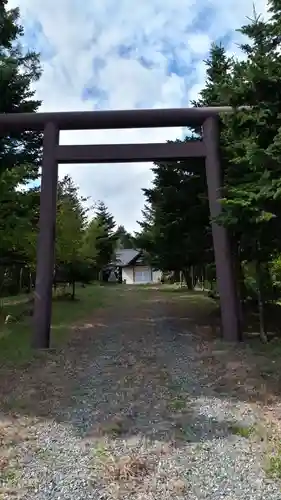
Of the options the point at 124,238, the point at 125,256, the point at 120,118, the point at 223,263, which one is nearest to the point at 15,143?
the point at 120,118

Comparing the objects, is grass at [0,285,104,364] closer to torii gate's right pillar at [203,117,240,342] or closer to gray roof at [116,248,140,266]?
torii gate's right pillar at [203,117,240,342]

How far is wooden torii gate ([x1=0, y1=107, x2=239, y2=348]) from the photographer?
7617 millimetres

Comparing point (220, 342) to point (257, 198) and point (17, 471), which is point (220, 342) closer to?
point (257, 198)

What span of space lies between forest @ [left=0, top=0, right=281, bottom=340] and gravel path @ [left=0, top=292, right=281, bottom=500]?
7.92 ft

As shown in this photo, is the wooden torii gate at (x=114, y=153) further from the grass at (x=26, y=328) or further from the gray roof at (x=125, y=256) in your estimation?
the gray roof at (x=125, y=256)

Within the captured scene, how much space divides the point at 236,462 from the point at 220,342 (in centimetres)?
408

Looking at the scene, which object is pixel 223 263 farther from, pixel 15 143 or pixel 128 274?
pixel 128 274

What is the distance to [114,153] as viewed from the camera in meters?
7.89

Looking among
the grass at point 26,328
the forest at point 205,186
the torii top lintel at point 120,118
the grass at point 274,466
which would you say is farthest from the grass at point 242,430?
the torii top lintel at point 120,118

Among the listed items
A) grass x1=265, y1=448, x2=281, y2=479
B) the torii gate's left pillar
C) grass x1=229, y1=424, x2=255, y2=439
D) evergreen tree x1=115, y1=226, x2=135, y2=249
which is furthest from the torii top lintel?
evergreen tree x1=115, y1=226, x2=135, y2=249

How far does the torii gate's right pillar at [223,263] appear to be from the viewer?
296 inches

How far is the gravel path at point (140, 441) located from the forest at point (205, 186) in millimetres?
2414

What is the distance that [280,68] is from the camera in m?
6.11

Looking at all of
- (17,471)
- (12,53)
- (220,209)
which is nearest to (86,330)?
(220,209)
